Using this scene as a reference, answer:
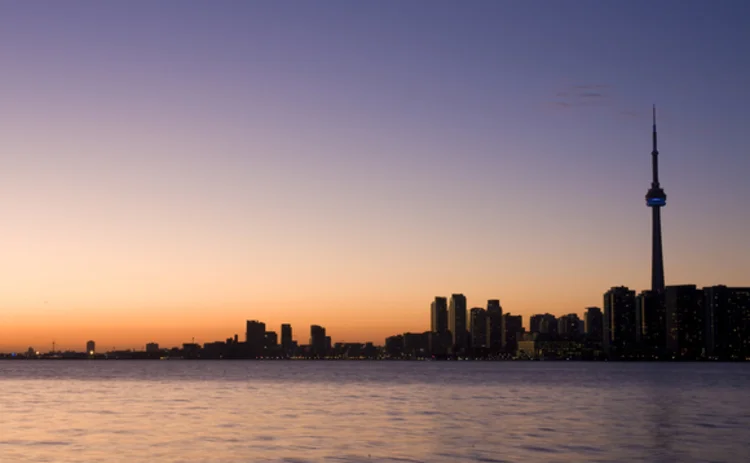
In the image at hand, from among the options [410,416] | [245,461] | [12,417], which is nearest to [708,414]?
[410,416]

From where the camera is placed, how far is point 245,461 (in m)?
51.8

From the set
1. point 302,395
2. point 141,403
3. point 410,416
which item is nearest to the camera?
point 410,416

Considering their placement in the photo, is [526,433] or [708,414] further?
[708,414]

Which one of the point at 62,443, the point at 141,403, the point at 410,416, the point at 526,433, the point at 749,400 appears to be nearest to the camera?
the point at 62,443

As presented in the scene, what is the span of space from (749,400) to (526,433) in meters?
62.0

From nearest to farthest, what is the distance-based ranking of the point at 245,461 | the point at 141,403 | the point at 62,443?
the point at 245,461
the point at 62,443
the point at 141,403

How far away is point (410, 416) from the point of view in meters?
85.2

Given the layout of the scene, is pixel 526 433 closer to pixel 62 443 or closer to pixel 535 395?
pixel 62 443

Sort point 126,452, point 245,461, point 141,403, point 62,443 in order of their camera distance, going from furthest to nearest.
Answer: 1. point 141,403
2. point 62,443
3. point 126,452
4. point 245,461

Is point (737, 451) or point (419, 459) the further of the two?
point (737, 451)

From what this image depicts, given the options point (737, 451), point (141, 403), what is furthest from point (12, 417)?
point (737, 451)

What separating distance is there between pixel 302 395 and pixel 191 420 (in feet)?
159

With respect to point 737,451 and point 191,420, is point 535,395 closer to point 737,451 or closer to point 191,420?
point 191,420

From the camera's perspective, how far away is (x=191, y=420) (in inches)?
3113
